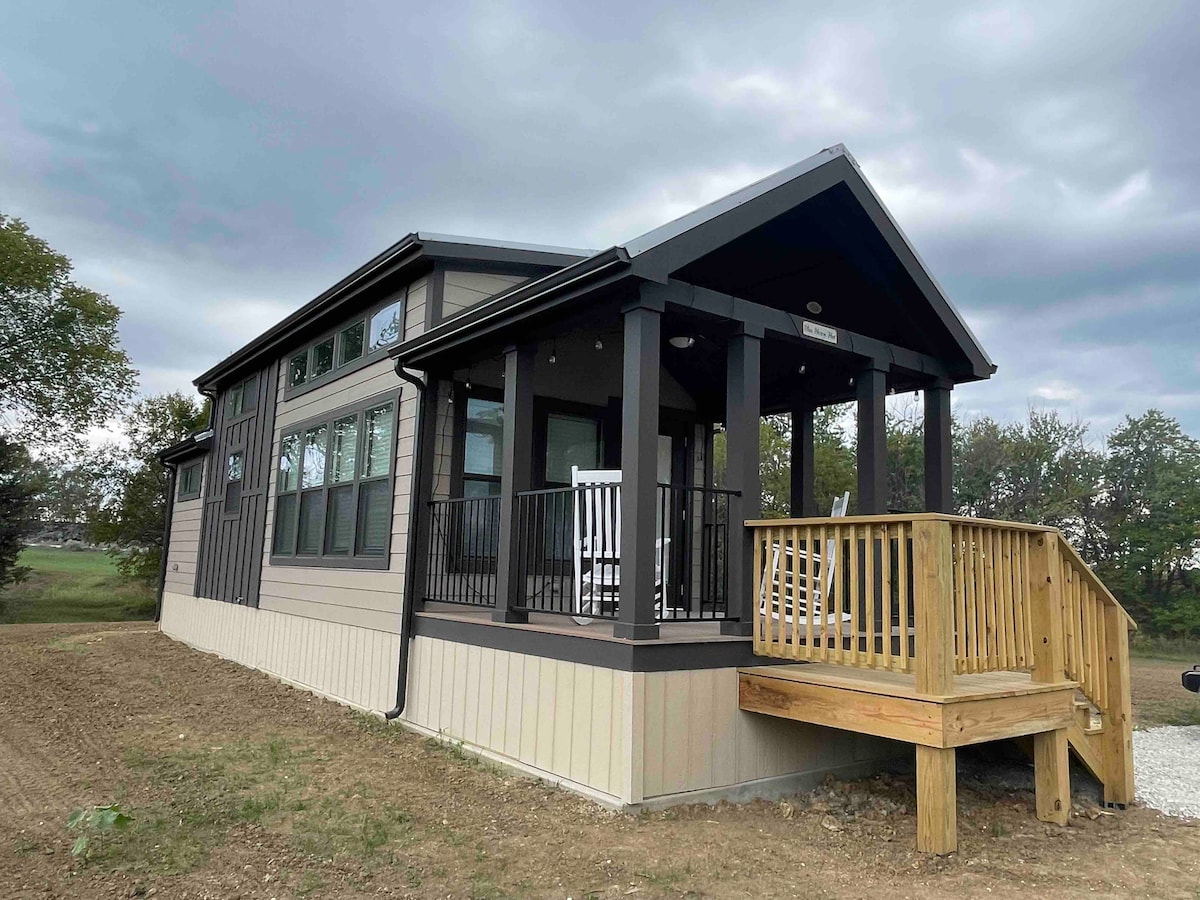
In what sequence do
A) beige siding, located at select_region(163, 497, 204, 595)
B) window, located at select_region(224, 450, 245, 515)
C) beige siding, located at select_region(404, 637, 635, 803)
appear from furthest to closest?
beige siding, located at select_region(163, 497, 204, 595)
window, located at select_region(224, 450, 245, 515)
beige siding, located at select_region(404, 637, 635, 803)

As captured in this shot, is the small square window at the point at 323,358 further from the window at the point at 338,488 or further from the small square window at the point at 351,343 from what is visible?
the window at the point at 338,488

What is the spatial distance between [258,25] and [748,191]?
7.47 m

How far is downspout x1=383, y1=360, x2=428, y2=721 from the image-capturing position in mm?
6309

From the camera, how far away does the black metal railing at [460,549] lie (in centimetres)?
→ 632

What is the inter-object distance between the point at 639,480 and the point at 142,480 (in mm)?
23040

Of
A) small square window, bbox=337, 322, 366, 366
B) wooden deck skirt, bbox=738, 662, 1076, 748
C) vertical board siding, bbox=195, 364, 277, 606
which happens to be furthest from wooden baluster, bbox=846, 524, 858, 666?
vertical board siding, bbox=195, 364, 277, 606

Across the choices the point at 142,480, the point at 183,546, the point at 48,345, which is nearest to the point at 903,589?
the point at 183,546

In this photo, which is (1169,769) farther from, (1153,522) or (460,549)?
(1153,522)

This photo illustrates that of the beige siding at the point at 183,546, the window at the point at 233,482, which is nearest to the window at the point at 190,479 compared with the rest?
the beige siding at the point at 183,546

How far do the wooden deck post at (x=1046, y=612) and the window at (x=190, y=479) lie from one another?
38.9ft

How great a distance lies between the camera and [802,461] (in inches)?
310

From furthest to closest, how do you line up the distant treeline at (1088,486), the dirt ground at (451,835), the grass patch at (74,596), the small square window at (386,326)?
1. the grass patch at (74,596)
2. the distant treeline at (1088,486)
3. the small square window at (386,326)
4. the dirt ground at (451,835)

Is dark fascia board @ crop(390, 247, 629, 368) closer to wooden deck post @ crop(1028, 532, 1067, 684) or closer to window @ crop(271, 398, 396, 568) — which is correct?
window @ crop(271, 398, 396, 568)

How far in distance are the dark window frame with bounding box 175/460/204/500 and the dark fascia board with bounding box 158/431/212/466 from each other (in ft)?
0.42
